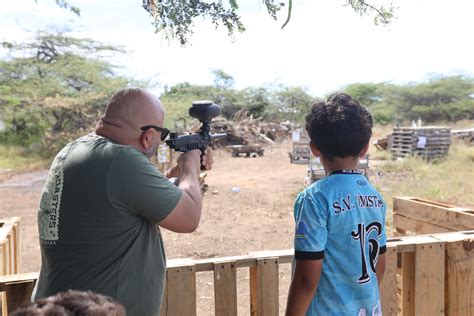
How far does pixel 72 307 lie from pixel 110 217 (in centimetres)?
65

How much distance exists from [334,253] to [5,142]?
26.9m

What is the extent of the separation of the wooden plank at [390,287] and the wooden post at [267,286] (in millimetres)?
578

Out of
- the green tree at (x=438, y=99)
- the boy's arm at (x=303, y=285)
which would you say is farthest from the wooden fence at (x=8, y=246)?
the green tree at (x=438, y=99)

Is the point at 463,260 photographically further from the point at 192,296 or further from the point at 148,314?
the point at 148,314

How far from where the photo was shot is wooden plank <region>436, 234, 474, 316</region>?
2.65 m

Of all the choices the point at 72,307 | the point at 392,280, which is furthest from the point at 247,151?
the point at 72,307

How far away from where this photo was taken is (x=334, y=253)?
182cm

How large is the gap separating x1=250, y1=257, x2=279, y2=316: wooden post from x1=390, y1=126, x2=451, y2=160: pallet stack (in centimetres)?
1847

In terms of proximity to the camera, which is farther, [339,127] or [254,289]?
[254,289]

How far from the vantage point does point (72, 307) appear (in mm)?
1028

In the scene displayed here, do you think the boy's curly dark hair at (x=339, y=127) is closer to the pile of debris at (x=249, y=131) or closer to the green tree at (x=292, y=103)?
the pile of debris at (x=249, y=131)

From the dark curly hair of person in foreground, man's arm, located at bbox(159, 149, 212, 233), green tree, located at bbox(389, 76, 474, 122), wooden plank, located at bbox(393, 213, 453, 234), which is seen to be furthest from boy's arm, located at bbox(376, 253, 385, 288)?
green tree, located at bbox(389, 76, 474, 122)

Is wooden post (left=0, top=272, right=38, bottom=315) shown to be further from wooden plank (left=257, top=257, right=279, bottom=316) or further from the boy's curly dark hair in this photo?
the boy's curly dark hair

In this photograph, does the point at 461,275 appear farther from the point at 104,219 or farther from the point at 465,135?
the point at 465,135
